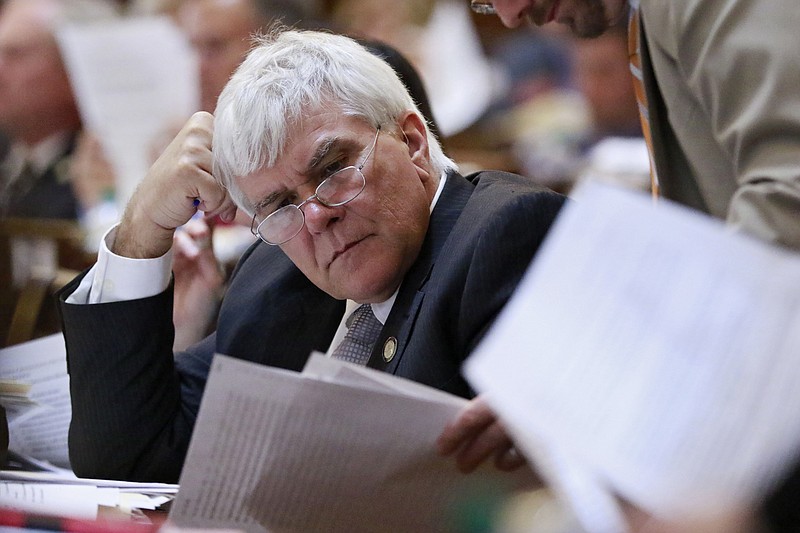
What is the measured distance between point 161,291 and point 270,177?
35 centimetres

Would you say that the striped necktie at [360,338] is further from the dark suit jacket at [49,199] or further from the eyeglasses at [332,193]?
the dark suit jacket at [49,199]

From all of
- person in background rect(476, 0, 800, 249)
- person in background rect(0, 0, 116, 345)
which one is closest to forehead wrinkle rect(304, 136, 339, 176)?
person in background rect(476, 0, 800, 249)

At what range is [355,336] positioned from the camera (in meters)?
1.67

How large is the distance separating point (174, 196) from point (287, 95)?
324mm

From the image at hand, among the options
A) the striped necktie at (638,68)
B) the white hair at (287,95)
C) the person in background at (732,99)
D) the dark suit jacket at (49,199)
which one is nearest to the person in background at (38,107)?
the dark suit jacket at (49,199)

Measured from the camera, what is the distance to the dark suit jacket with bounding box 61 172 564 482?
4.58 feet

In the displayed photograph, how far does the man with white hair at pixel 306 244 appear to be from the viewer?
1.43 metres

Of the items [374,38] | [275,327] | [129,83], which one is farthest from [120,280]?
[129,83]

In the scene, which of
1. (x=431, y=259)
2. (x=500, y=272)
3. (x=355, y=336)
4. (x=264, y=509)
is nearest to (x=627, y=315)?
(x=264, y=509)

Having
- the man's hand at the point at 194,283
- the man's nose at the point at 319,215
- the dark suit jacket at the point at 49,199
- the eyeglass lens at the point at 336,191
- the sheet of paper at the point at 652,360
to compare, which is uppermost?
the sheet of paper at the point at 652,360

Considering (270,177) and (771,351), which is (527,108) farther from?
(771,351)

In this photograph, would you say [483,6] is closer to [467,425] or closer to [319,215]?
[319,215]

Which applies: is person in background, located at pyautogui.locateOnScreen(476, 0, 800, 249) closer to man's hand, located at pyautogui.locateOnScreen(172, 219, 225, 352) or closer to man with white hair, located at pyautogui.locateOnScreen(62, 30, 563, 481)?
man with white hair, located at pyautogui.locateOnScreen(62, 30, 563, 481)

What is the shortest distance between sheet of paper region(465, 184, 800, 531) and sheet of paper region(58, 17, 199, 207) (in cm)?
378
